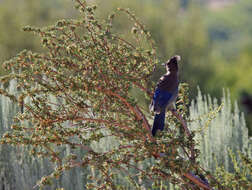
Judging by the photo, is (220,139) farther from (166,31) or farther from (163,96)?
(166,31)

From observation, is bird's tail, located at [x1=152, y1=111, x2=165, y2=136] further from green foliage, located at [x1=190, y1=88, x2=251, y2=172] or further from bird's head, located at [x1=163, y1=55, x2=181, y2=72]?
green foliage, located at [x1=190, y1=88, x2=251, y2=172]

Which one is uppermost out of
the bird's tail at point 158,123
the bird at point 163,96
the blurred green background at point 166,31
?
the blurred green background at point 166,31

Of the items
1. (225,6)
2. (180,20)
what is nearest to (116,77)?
(180,20)

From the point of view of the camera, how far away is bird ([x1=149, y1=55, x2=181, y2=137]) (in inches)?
116

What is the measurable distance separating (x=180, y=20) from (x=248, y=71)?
7.16 m

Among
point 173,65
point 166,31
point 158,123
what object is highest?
point 166,31

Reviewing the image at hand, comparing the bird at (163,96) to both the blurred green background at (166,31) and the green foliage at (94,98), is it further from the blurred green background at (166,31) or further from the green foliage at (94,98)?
the blurred green background at (166,31)

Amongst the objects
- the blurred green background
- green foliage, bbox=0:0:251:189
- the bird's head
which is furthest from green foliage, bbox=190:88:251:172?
the blurred green background

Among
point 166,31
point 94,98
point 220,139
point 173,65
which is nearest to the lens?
point 94,98

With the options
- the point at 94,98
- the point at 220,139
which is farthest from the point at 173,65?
the point at 220,139

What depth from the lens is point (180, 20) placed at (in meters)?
26.1

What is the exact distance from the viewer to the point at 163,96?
296 cm

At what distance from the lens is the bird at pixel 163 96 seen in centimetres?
295

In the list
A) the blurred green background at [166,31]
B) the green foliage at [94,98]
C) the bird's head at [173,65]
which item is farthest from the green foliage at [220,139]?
the blurred green background at [166,31]
